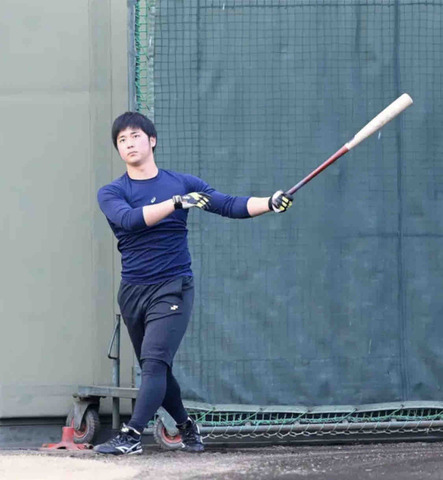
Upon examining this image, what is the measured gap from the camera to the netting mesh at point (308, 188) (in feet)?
21.1

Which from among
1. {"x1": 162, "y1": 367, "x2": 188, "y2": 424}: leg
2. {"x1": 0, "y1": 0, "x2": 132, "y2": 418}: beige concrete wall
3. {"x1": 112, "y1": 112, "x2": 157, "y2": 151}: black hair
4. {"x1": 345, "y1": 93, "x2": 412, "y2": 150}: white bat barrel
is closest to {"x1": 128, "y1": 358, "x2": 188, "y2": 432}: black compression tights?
{"x1": 162, "y1": 367, "x2": 188, "y2": 424}: leg

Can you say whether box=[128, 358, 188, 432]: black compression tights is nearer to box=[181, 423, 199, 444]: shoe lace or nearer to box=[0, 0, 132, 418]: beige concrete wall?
box=[181, 423, 199, 444]: shoe lace

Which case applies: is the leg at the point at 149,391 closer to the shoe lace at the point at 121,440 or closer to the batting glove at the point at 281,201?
the shoe lace at the point at 121,440

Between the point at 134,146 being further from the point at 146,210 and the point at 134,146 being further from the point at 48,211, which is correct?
the point at 48,211

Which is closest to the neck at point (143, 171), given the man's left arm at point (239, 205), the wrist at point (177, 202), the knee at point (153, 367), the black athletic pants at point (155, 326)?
the man's left arm at point (239, 205)

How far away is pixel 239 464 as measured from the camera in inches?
227

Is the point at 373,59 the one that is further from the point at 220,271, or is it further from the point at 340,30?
the point at 220,271

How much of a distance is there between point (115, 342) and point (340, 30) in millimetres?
2114

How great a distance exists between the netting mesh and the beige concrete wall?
79cm

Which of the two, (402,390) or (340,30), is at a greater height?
(340,30)

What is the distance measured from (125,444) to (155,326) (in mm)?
556

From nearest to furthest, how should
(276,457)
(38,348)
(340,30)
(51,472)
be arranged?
1. (51,472)
2. (276,457)
3. (340,30)
4. (38,348)

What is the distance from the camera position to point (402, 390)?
6.47 meters

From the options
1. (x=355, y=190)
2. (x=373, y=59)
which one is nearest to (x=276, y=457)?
(x=355, y=190)
